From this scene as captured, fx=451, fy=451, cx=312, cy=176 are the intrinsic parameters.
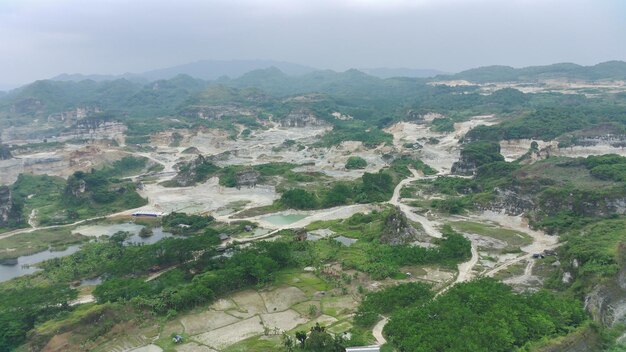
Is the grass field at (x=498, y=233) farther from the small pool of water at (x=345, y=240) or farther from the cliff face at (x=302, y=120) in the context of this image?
the cliff face at (x=302, y=120)

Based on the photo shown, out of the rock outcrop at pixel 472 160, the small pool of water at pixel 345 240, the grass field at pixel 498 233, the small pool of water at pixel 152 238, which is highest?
the rock outcrop at pixel 472 160

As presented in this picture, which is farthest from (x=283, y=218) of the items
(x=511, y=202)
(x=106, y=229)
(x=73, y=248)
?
(x=511, y=202)

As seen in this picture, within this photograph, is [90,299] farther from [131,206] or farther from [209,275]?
[131,206]

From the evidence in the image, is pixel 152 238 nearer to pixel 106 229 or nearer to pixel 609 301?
pixel 106 229

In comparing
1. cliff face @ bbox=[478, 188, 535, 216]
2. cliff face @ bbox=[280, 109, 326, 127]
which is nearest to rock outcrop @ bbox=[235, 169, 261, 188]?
cliff face @ bbox=[478, 188, 535, 216]

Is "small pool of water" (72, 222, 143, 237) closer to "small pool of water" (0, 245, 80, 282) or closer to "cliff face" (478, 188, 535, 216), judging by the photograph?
"small pool of water" (0, 245, 80, 282)

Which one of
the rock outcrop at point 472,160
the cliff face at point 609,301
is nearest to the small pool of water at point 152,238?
the cliff face at point 609,301

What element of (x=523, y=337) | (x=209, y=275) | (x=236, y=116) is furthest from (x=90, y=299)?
(x=236, y=116)
